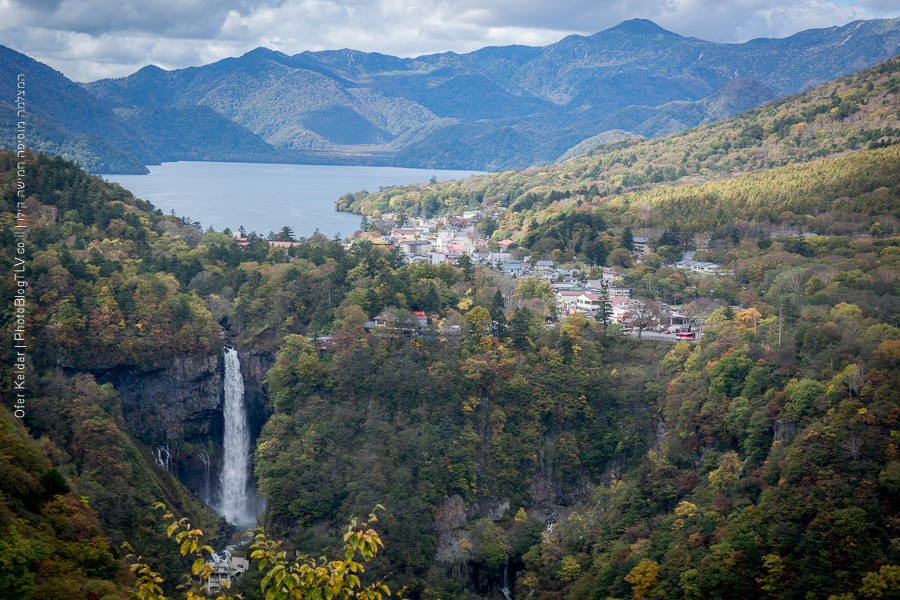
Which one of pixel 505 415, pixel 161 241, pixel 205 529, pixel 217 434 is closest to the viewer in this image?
pixel 205 529

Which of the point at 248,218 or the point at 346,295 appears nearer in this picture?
the point at 346,295

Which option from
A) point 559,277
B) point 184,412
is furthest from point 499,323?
point 184,412

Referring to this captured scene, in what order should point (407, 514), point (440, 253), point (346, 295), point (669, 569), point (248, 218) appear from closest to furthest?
point (669, 569) → point (407, 514) → point (346, 295) → point (440, 253) → point (248, 218)

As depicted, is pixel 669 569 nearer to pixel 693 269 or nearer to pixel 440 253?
pixel 693 269

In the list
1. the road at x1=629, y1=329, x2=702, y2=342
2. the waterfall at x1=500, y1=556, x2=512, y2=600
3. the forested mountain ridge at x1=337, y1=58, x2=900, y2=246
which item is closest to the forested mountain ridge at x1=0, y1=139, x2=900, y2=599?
the waterfall at x1=500, y1=556, x2=512, y2=600

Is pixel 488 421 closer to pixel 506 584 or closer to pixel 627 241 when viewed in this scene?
pixel 506 584

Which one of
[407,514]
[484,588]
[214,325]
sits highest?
[214,325]

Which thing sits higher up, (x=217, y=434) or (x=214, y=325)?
(x=214, y=325)

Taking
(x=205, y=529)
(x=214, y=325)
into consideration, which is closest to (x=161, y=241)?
(x=214, y=325)
